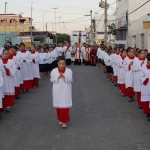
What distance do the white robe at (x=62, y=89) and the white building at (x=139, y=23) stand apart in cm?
1734

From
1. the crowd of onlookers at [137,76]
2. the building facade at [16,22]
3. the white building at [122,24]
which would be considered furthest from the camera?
the building facade at [16,22]

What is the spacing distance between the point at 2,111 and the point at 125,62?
432cm

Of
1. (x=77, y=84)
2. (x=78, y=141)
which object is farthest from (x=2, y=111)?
(x=77, y=84)

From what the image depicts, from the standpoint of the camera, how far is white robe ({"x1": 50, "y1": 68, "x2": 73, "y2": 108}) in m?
9.19

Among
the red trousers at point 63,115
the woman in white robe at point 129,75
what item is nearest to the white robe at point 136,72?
the woman in white robe at point 129,75

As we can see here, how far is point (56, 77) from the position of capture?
9172 mm

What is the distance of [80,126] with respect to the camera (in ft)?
30.9

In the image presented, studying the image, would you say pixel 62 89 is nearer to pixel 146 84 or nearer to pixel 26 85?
pixel 146 84

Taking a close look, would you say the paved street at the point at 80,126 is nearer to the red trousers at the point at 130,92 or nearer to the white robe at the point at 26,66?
the red trousers at the point at 130,92

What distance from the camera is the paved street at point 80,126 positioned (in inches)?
306

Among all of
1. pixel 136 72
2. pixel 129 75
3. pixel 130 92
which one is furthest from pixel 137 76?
pixel 130 92

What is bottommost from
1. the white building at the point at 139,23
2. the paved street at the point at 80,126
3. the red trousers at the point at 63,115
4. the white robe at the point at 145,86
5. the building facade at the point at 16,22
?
the paved street at the point at 80,126

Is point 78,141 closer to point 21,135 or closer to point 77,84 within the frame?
point 21,135

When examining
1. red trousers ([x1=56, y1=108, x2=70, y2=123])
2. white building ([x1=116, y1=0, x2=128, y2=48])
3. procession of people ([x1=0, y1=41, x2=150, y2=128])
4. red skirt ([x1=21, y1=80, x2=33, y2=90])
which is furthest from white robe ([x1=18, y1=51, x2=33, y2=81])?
white building ([x1=116, y1=0, x2=128, y2=48])
